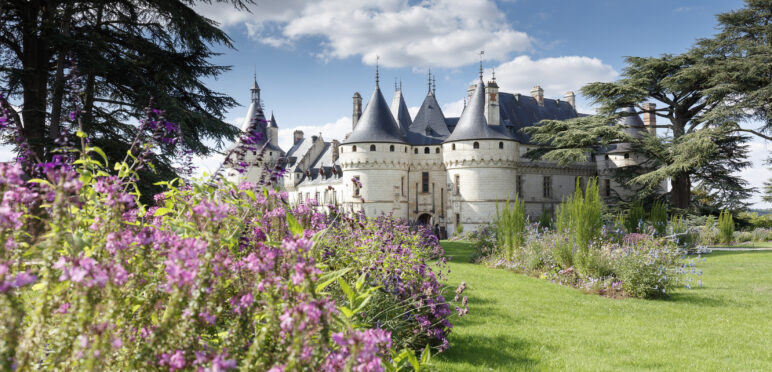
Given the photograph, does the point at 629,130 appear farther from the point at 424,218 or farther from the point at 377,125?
the point at 377,125

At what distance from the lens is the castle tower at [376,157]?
28.9 metres

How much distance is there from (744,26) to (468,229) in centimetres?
1706

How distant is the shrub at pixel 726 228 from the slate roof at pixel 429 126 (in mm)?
15751

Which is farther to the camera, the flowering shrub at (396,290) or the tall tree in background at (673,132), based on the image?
the tall tree in background at (673,132)

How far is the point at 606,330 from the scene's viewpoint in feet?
21.5

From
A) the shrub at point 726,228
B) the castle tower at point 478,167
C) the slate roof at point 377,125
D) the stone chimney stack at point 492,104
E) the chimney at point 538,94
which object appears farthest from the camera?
the chimney at point 538,94

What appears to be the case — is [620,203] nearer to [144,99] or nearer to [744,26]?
[744,26]

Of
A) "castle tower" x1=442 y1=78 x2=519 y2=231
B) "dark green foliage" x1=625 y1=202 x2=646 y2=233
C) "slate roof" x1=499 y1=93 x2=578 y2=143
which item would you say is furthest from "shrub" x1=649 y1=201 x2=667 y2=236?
"slate roof" x1=499 y1=93 x2=578 y2=143

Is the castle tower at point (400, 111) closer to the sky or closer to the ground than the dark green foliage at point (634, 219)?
closer to the sky

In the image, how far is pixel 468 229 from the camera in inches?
1101

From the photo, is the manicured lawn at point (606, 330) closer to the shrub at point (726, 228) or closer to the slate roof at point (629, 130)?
the shrub at point (726, 228)

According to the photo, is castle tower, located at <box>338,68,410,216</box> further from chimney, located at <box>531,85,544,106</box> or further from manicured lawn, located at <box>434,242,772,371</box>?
manicured lawn, located at <box>434,242,772,371</box>

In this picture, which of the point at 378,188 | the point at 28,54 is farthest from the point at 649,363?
the point at 378,188

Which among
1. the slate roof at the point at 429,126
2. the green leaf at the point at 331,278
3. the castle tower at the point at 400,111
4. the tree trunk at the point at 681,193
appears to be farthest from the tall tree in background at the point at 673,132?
the green leaf at the point at 331,278
